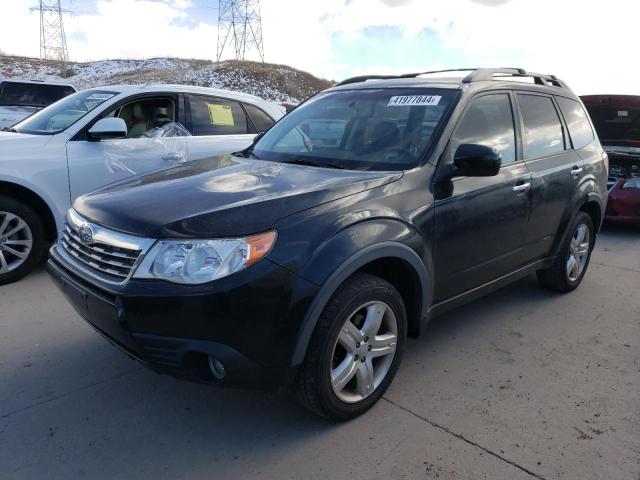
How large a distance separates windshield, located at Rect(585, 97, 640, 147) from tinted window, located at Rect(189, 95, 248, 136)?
5.15m

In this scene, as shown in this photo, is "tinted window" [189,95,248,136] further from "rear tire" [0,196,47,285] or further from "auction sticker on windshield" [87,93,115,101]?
"rear tire" [0,196,47,285]

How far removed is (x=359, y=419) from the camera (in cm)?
276

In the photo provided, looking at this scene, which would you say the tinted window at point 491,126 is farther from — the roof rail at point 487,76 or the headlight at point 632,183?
the headlight at point 632,183

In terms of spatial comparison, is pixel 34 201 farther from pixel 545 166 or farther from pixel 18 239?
pixel 545 166

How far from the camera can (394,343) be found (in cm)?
284

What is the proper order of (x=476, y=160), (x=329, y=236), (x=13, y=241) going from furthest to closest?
(x=13, y=241), (x=476, y=160), (x=329, y=236)

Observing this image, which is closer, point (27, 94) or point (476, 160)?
point (476, 160)

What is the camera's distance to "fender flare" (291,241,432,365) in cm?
235

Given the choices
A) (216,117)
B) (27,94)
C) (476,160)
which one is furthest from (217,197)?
(27,94)

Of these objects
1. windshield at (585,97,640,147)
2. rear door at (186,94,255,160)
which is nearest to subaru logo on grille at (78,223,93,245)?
rear door at (186,94,255,160)

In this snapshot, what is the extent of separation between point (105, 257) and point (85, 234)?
247 millimetres

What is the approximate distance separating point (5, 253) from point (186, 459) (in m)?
3.23

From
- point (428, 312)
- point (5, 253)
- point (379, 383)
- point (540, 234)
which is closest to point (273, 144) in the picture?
point (428, 312)

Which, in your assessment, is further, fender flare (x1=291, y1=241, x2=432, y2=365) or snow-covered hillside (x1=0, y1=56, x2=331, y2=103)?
snow-covered hillside (x1=0, y1=56, x2=331, y2=103)
